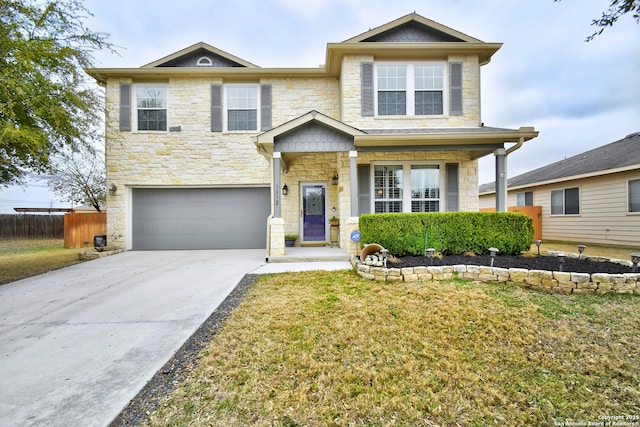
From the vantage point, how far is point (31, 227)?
13.2 metres

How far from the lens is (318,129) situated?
6.85m

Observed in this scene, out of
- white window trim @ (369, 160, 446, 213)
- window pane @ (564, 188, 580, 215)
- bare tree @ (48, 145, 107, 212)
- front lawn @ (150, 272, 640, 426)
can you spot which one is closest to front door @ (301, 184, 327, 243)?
white window trim @ (369, 160, 446, 213)

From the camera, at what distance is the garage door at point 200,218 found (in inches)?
364

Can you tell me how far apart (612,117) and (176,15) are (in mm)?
28606

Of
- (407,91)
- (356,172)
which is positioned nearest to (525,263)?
(356,172)

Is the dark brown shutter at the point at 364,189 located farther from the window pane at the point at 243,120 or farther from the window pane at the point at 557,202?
the window pane at the point at 557,202

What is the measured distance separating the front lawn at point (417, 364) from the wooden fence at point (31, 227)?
15.8 meters

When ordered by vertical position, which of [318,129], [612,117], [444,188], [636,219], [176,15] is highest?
[176,15]

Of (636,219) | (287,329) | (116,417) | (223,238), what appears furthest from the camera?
(223,238)

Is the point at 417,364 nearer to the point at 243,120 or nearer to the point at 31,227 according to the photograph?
the point at 243,120

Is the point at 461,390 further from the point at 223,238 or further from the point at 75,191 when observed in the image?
the point at 75,191

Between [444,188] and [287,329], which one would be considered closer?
[287,329]

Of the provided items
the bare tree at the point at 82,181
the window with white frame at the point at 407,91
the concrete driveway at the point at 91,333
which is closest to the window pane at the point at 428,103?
the window with white frame at the point at 407,91

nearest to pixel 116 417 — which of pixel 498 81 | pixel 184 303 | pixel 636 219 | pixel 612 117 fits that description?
pixel 184 303
